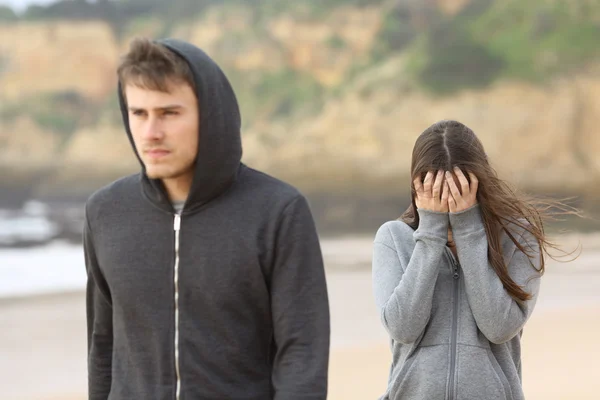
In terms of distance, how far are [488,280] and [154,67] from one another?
990 millimetres

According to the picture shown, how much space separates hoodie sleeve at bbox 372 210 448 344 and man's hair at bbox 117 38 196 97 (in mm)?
748

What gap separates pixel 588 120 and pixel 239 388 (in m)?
23.1

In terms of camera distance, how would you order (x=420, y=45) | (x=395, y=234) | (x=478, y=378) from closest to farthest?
(x=478, y=378), (x=395, y=234), (x=420, y=45)

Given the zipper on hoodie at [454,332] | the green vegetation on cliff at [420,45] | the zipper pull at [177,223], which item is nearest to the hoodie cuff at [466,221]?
the zipper on hoodie at [454,332]

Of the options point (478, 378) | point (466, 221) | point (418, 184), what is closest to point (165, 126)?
point (418, 184)

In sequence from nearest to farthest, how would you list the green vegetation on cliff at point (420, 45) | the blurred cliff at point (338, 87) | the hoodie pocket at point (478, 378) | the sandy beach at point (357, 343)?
the hoodie pocket at point (478, 378)
the sandy beach at point (357, 343)
the blurred cliff at point (338, 87)
the green vegetation on cliff at point (420, 45)

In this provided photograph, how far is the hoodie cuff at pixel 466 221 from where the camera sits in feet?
7.65

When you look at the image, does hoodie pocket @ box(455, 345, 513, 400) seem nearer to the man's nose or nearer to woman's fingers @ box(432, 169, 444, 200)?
woman's fingers @ box(432, 169, 444, 200)

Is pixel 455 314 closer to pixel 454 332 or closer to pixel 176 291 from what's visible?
pixel 454 332

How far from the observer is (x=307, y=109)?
27.7 m

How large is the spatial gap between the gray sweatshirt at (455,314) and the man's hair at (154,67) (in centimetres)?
77

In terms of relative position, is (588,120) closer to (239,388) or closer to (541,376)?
(541,376)

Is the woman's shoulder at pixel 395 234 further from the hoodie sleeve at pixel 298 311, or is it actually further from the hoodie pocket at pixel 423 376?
the hoodie sleeve at pixel 298 311

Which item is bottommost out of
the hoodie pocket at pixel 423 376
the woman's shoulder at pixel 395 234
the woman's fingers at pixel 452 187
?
the hoodie pocket at pixel 423 376
